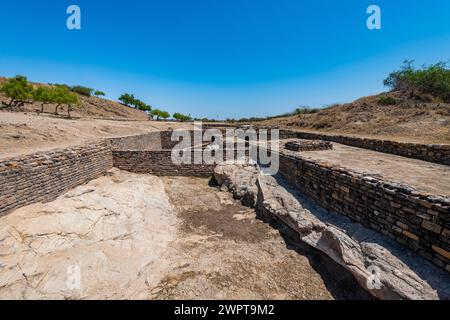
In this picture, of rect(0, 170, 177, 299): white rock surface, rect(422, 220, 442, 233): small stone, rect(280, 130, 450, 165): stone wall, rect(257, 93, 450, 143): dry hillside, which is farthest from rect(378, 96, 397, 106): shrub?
rect(0, 170, 177, 299): white rock surface

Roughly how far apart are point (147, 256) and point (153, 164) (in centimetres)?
622

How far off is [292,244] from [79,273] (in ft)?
15.7

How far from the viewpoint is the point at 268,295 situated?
4086mm

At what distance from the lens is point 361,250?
4.02m

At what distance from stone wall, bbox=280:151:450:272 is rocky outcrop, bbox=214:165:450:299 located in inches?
7.1

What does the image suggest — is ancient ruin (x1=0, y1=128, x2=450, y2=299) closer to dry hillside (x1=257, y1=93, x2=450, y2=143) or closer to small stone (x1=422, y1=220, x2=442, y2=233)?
small stone (x1=422, y1=220, x2=442, y2=233)

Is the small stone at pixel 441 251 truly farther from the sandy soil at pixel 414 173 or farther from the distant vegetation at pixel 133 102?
the distant vegetation at pixel 133 102

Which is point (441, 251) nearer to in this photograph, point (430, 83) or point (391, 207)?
point (391, 207)

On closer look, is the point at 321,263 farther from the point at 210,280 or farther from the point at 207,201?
the point at 207,201
